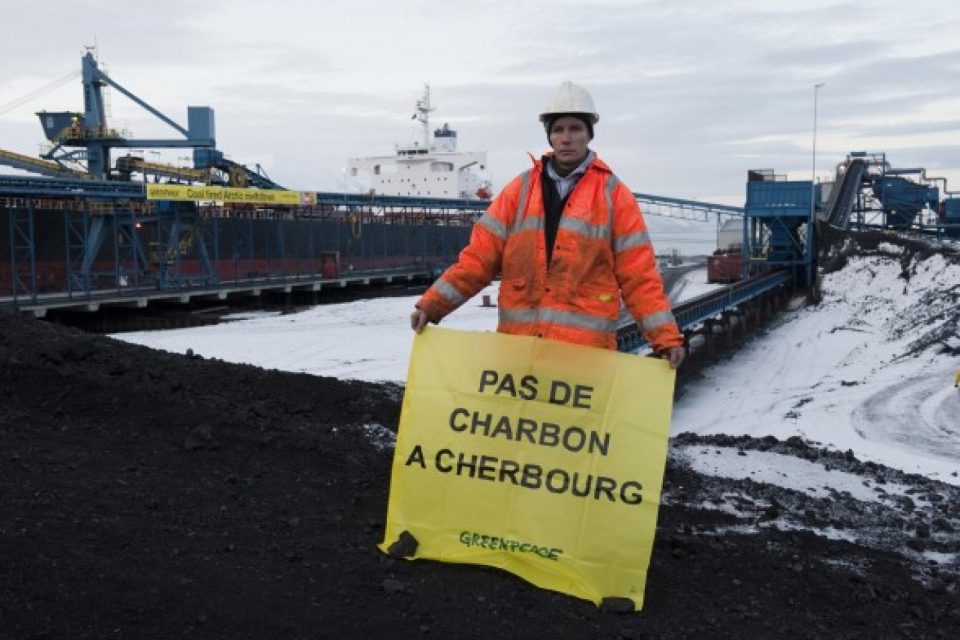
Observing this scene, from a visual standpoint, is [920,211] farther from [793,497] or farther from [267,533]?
[267,533]

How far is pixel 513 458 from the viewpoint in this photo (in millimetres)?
3932

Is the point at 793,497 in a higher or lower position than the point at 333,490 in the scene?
lower

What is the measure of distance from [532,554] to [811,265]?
31574mm

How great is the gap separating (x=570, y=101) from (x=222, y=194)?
87.6ft

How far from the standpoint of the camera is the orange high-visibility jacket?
12.9 ft

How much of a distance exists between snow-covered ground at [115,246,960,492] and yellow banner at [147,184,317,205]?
4.19m

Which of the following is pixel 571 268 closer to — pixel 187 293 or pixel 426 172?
pixel 187 293

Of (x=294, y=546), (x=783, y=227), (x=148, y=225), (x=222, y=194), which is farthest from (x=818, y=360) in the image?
(x=148, y=225)

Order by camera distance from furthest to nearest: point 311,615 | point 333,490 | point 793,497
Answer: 1. point 793,497
2. point 333,490
3. point 311,615

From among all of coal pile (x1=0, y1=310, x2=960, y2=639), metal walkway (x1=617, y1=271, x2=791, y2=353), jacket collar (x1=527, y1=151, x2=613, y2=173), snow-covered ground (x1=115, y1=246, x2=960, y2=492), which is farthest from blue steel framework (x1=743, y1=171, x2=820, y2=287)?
jacket collar (x1=527, y1=151, x2=613, y2=173)

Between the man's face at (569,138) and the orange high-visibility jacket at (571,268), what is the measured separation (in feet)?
0.37

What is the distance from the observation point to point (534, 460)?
3.91 meters

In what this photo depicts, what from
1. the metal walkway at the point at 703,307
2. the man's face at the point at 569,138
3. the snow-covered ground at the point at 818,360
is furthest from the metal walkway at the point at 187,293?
the man's face at the point at 569,138

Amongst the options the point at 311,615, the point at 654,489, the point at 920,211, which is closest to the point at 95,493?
the point at 311,615
